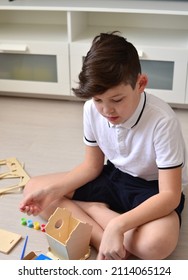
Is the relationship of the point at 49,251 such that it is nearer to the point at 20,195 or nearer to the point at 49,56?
the point at 20,195

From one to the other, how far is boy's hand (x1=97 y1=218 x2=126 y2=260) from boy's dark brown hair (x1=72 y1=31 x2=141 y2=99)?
1.12 feet

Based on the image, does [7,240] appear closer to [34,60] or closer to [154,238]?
[154,238]

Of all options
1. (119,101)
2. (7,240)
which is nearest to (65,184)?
(7,240)

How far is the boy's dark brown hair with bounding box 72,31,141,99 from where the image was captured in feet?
3.12

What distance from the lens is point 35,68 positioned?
2.13 m

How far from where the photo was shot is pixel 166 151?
1.06 meters

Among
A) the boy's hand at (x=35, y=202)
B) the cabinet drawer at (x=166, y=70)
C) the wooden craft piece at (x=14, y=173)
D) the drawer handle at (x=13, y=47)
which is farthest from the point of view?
the drawer handle at (x=13, y=47)

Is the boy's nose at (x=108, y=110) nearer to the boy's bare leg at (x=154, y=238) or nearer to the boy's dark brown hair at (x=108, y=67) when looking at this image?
the boy's dark brown hair at (x=108, y=67)

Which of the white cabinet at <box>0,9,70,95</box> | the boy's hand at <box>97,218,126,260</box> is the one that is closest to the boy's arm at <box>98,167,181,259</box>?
the boy's hand at <box>97,218,126,260</box>

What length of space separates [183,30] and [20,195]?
1.29 meters

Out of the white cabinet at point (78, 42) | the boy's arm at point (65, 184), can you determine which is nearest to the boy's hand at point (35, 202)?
the boy's arm at point (65, 184)

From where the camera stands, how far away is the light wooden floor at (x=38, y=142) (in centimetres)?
126

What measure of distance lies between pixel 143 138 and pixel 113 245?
29cm

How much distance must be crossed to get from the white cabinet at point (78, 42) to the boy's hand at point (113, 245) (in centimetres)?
111
